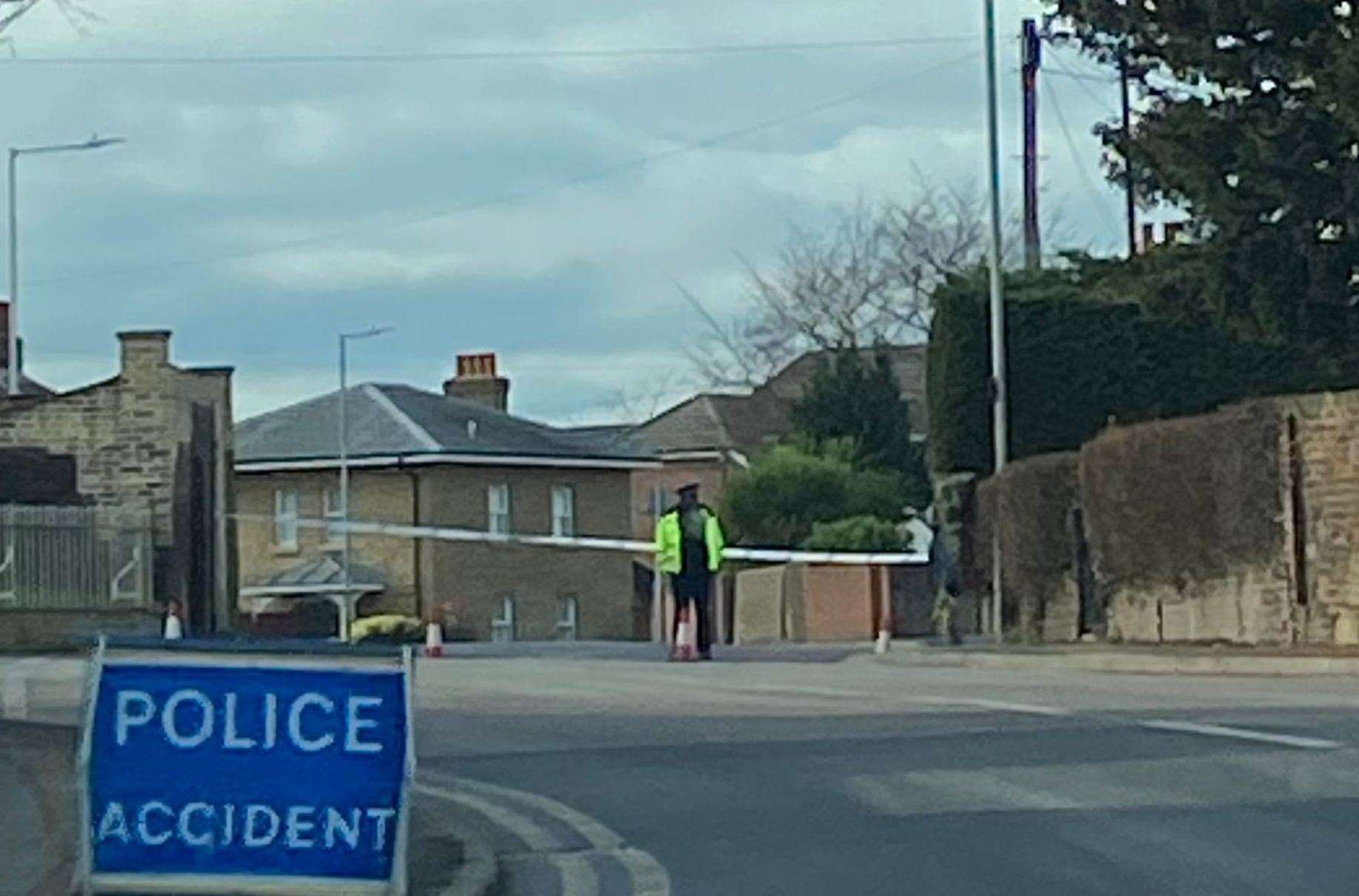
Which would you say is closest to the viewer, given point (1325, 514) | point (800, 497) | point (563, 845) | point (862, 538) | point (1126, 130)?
point (563, 845)

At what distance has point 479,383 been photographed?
249 feet

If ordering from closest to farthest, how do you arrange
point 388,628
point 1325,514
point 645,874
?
point 645,874 → point 1325,514 → point 388,628

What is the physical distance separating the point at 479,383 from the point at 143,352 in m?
26.2

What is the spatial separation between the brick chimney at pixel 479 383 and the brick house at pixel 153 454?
23.1 m

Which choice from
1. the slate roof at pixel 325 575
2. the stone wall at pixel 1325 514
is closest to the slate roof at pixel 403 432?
the slate roof at pixel 325 575

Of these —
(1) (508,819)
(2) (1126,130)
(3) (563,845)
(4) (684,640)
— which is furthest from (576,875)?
(2) (1126,130)

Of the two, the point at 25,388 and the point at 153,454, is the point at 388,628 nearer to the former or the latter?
the point at 153,454

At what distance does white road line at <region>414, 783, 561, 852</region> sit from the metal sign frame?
10.6ft

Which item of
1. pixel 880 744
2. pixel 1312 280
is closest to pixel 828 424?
pixel 1312 280

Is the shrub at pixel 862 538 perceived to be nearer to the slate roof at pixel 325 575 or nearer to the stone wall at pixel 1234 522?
the slate roof at pixel 325 575

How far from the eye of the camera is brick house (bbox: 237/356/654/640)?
6600 cm

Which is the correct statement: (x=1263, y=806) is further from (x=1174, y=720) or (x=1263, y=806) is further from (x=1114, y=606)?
(x=1114, y=606)

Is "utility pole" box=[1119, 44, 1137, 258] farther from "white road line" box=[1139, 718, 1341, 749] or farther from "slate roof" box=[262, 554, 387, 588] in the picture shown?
"slate roof" box=[262, 554, 387, 588]

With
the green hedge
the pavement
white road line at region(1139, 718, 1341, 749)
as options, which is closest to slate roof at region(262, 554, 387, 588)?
the green hedge
